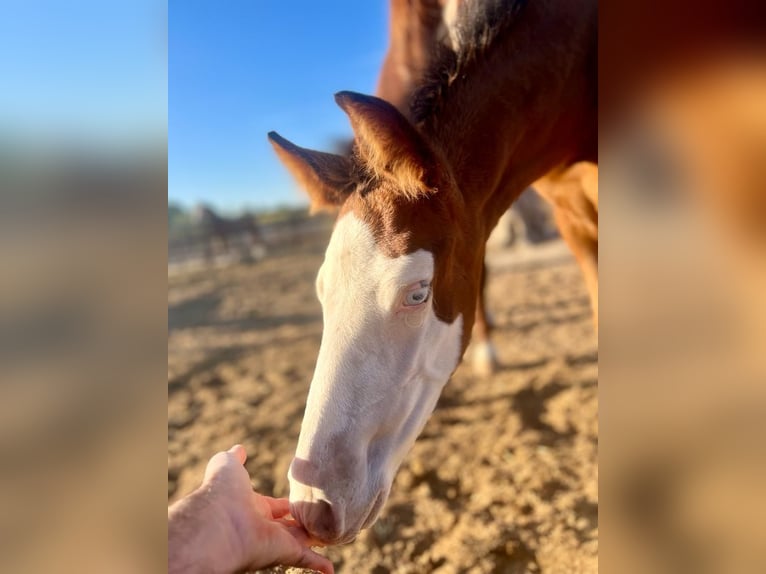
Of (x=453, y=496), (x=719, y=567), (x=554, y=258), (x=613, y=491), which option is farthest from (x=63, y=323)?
(x=554, y=258)

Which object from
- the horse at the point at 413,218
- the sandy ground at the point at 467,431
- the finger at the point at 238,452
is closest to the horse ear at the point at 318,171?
the horse at the point at 413,218

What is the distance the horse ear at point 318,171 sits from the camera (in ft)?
3.85

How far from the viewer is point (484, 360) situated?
9.52 feet

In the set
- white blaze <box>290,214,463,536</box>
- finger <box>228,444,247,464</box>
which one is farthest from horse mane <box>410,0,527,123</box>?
finger <box>228,444,247,464</box>

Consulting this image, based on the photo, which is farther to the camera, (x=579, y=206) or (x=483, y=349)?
(x=483, y=349)

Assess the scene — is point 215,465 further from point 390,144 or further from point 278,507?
point 390,144

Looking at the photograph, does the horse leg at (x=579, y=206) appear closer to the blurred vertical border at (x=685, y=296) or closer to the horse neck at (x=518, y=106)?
the horse neck at (x=518, y=106)

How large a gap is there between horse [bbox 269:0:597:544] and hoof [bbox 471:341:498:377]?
5.37 feet

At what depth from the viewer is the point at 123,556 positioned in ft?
1.95

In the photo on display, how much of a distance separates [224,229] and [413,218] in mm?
6510

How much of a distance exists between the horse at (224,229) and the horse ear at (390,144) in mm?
6291

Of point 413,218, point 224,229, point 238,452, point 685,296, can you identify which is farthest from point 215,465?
point 224,229

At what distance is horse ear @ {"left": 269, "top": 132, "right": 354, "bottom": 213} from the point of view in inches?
46.2

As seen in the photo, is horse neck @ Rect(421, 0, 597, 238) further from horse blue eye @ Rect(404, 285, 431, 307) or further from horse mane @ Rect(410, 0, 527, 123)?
horse blue eye @ Rect(404, 285, 431, 307)
